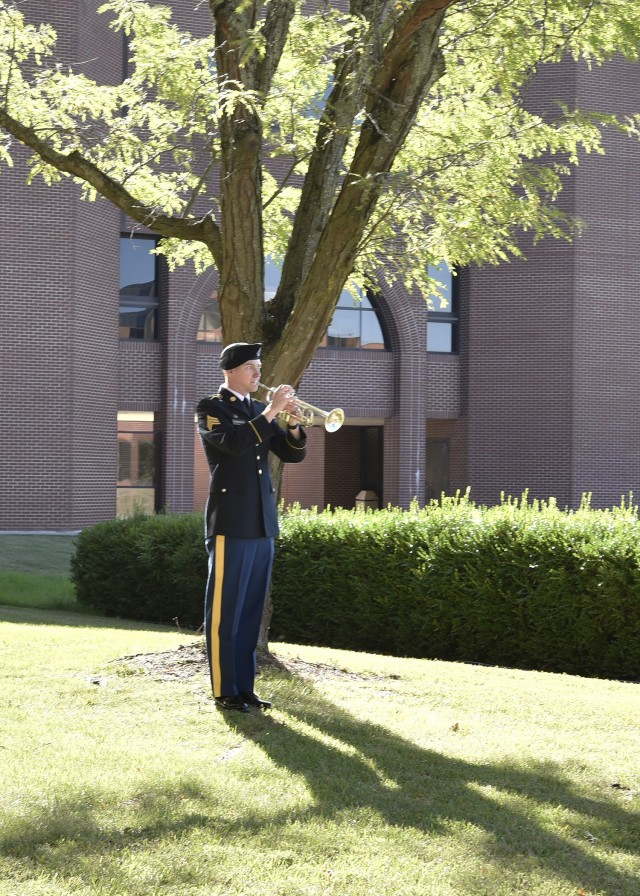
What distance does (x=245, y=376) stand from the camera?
19.1 ft

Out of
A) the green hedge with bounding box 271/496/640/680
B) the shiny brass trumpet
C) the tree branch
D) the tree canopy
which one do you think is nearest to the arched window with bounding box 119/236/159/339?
the green hedge with bounding box 271/496/640/680

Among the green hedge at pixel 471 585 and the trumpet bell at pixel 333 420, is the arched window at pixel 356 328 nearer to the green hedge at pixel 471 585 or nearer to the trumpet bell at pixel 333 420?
the green hedge at pixel 471 585

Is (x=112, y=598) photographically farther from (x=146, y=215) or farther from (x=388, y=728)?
(x=388, y=728)

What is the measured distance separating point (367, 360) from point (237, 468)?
69.5ft

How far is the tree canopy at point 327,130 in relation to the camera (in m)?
6.76

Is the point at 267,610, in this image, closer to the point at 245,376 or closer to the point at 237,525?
the point at 237,525

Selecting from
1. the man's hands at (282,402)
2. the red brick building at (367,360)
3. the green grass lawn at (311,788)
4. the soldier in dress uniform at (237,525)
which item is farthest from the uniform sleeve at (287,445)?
the red brick building at (367,360)

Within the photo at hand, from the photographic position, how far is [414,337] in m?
26.9

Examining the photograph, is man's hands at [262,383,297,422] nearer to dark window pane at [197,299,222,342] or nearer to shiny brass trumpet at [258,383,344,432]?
shiny brass trumpet at [258,383,344,432]

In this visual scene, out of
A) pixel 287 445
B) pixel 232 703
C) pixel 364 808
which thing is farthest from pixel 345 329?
pixel 364 808

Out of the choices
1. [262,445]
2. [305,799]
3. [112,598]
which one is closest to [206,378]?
[112,598]

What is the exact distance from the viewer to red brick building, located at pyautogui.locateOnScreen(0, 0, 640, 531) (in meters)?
23.0

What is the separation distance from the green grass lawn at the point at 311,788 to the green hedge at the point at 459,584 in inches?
69.8

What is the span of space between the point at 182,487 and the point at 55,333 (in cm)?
462
